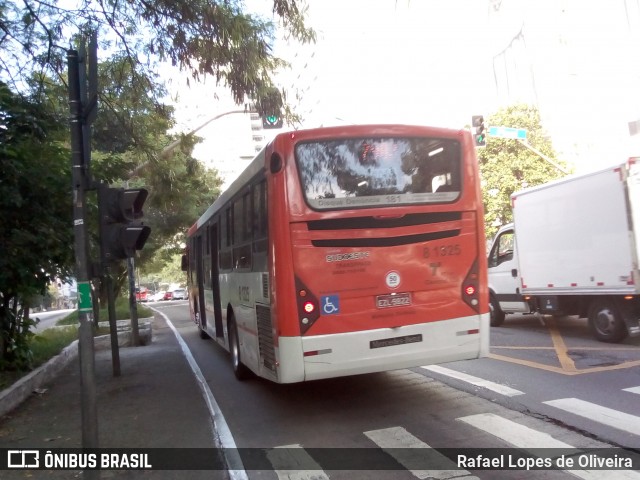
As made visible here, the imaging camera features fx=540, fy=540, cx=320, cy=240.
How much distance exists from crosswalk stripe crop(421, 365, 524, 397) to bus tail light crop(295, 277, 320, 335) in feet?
9.07

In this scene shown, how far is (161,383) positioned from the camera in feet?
30.2

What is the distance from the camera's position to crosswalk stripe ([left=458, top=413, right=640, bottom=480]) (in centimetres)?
420

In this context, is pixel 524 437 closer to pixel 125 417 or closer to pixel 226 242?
pixel 125 417

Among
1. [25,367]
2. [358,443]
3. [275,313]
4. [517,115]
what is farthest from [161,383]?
[517,115]

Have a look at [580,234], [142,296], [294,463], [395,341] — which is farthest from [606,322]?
[142,296]

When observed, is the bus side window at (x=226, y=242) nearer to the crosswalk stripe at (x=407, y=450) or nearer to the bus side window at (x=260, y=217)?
the bus side window at (x=260, y=217)

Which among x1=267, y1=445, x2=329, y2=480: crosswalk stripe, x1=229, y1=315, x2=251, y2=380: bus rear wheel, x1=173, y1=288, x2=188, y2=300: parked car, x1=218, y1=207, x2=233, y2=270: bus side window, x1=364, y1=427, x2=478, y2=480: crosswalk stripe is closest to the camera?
x1=364, y1=427, x2=478, y2=480: crosswalk stripe

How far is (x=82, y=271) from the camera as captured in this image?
4.77 m

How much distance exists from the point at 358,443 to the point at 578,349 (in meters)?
5.55

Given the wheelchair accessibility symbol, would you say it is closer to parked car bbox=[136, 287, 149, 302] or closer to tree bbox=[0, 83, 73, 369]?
tree bbox=[0, 83, 73, 369]

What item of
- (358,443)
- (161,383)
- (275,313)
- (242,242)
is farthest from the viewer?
(161,383)

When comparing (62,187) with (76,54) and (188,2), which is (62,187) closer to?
(188,2)

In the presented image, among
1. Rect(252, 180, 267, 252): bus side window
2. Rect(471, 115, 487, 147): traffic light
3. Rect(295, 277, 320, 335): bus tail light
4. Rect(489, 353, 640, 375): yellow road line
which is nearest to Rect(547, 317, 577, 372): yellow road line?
Rect(489, 353, 640, 375): yellow road line

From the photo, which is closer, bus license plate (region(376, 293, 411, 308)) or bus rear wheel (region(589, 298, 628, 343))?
bus license plate (region(376, 293, 411, 308))
